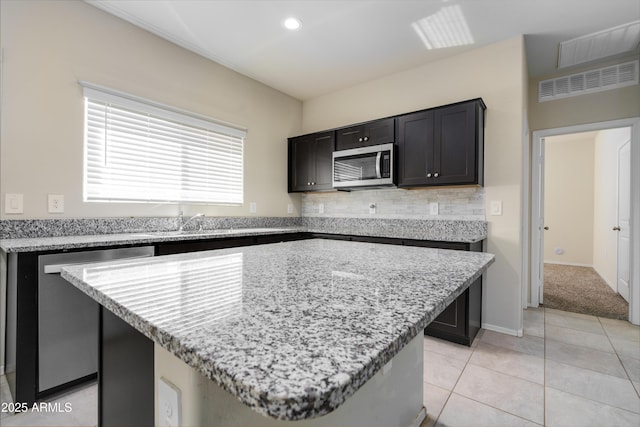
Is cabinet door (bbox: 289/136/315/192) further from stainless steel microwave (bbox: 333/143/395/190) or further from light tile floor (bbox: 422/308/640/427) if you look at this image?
light tile floor (bbox: 422/308/640/427)

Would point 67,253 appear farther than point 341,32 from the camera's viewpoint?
No

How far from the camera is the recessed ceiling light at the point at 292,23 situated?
8.21ft

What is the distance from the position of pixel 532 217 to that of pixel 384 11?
2.73 metres

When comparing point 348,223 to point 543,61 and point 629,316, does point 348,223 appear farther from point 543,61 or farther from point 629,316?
point 629,316

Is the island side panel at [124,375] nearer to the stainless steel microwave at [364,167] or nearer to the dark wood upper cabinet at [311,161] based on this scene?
the stainless steel microwave at [364,167]

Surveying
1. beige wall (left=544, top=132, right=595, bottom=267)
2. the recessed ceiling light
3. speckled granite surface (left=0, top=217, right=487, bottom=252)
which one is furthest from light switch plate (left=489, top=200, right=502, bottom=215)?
beige wall (left=544, top=132, right=595, bottom=267)

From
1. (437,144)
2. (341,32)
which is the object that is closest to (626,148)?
(437,144)

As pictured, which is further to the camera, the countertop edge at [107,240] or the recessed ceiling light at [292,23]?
the recessed ceiling light at [292,23]

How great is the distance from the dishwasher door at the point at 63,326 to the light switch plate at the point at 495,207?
3081mm

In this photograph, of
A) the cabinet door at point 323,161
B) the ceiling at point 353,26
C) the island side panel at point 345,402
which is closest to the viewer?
the island side panel at point 345,402

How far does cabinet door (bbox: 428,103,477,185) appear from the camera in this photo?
2.65 m

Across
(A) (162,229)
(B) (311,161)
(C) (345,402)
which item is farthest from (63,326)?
(B) (311,161)

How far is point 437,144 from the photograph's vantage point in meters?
2.83

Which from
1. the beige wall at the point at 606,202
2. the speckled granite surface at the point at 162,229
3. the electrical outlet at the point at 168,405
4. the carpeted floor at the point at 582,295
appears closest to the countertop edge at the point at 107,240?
the speckled granite surface at the point at 162,229
